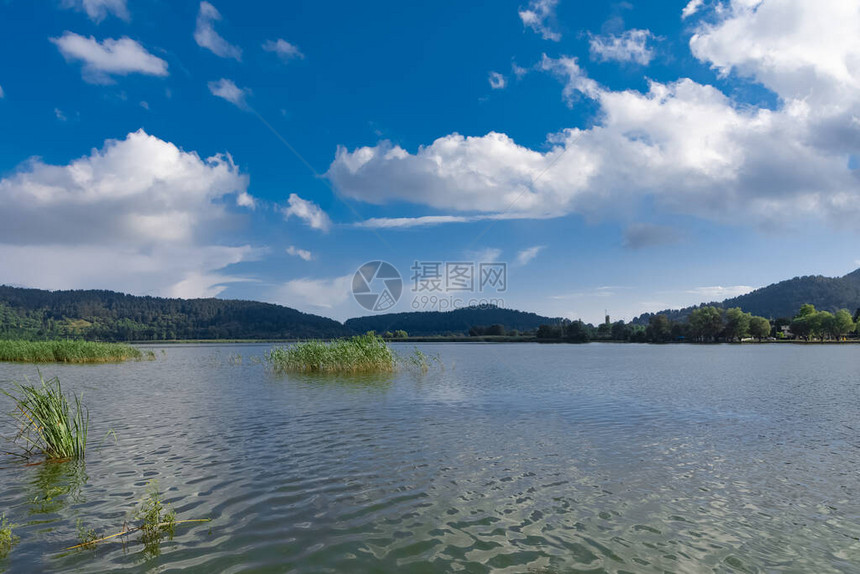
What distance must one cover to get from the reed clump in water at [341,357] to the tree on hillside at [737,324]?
16765cm

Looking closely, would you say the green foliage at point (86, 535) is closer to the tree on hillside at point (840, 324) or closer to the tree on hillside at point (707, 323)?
the tree on hillside at point (707, 323)

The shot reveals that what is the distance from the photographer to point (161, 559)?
7773 mm

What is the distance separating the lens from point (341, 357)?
41375 millimetres

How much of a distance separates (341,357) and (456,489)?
3077cm

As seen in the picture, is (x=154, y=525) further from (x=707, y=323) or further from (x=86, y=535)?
(x=707, y=323)

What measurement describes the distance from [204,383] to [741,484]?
35.8 m

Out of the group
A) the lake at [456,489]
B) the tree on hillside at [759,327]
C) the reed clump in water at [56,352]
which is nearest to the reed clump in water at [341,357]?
the lake at [456,489]

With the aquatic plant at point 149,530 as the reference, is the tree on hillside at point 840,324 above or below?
above

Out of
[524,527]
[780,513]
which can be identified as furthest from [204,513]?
[780,513]

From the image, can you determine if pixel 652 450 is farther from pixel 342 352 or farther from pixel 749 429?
pixel 342 352

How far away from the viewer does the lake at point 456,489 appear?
26.7ft

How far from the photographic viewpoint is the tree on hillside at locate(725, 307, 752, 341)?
561 ft

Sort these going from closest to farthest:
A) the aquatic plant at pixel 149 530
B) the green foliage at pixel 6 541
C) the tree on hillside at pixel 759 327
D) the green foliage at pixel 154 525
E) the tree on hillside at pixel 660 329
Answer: the green foliage at pixel 6 541 → the aquatic plant at pixel 149 530 → the green foliage at pixel 154 525 → the tree on hillside at pixel 759 327 → the tree on hillside at pixel 660 329

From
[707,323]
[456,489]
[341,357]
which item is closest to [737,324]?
[707,323]
